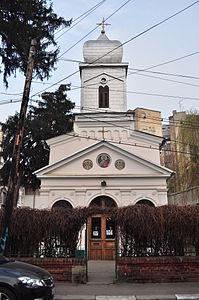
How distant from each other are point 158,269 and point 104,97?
18.3m

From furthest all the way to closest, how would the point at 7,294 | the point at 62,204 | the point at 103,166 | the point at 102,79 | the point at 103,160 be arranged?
the point at 102,79 → the point at 103,160 → the point at 103,166 → the point at 62,204 → the point at 7,294

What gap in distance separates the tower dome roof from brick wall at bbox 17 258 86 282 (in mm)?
19872

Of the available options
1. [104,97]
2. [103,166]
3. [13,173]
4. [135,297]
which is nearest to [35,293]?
[135,297]

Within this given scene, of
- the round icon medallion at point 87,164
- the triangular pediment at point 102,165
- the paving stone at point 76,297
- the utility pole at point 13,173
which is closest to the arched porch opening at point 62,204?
the triangular pediment at point 102,165

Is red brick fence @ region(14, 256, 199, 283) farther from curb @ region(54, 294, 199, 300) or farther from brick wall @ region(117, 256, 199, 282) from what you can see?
curb @ region(54, 294, 199, 300)

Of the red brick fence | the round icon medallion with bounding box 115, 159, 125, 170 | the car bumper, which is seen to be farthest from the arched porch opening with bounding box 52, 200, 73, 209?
the car bumper

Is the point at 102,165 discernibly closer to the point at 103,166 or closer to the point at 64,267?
the point at 103,166

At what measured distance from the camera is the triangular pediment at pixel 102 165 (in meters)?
20.8

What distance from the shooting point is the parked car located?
6430mm

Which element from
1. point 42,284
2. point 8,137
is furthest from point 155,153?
point 42,284

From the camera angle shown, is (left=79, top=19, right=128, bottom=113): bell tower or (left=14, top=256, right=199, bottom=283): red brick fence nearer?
(left=14, top=256, right=199, bottom=283): red brick fence

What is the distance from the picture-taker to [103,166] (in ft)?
70.2

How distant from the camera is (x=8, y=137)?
26484 millimetres

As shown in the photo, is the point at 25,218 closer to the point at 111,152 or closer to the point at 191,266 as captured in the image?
the point at 191,266
